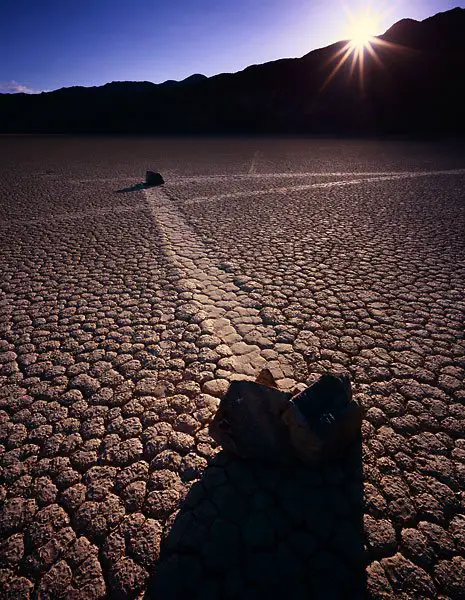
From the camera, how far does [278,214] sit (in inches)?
232

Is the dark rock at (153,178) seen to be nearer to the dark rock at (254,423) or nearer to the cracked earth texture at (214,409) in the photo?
the cracked earth texture at (214,409)

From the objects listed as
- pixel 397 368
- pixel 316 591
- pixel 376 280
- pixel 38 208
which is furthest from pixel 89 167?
pixel 316 591

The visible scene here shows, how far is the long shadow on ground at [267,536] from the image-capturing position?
1.19 m

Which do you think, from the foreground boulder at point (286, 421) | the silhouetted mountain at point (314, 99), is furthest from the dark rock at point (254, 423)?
the silhouetted mountain at point (314, 99)

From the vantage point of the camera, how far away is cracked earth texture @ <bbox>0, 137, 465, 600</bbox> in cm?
125

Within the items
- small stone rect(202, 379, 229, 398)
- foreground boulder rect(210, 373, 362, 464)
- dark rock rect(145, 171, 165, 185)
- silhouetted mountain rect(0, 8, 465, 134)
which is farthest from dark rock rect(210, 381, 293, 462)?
silhouetted mountain rect(0, 8, 465, 134)

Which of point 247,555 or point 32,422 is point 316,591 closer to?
point 247,555

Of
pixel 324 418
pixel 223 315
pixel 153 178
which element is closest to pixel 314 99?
pixel 153 178

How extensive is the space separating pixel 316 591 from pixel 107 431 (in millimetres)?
1200

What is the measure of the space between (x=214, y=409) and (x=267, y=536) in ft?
2.35

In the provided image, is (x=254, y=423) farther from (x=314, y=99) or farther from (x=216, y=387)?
(x=314, y=99)

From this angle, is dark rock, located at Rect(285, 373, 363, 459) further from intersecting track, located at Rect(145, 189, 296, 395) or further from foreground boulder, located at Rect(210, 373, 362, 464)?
intersecting track, located at Rect(145, 189, 296, 395)

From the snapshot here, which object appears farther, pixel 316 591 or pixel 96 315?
pixel 96 315

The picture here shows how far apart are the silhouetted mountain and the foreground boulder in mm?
28633
